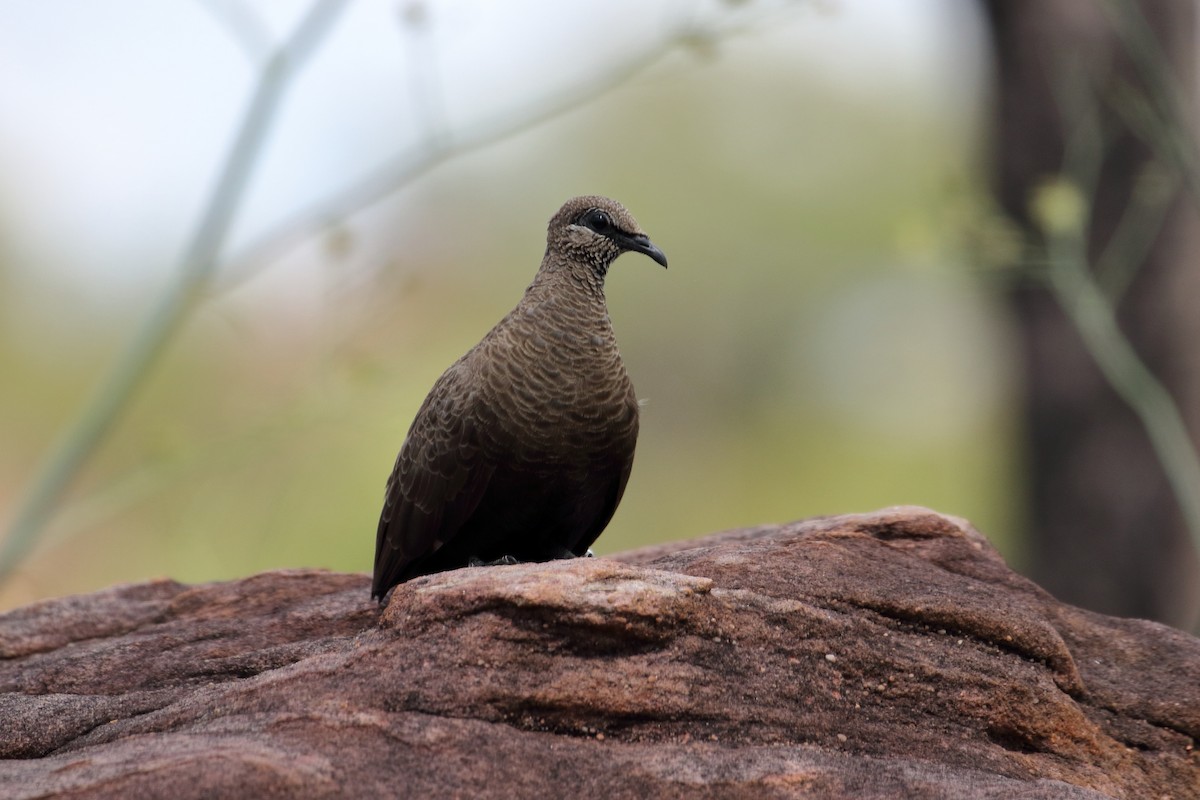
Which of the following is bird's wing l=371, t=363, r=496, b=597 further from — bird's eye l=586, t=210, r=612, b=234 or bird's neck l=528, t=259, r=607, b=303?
bird's eye l=586, t=210, r=612, b=234

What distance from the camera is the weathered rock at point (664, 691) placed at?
3518 mm

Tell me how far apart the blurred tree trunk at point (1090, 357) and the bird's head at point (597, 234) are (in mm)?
4061

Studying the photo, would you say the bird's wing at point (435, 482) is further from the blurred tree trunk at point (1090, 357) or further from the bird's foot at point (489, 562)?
the blurred tree trunk at point (1090, 357)

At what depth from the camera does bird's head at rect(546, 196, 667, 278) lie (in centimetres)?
566

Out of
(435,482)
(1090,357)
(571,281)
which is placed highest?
(1090,357)

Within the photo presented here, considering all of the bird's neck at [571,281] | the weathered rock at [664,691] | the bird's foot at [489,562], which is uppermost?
the bird's neck at [571,281]

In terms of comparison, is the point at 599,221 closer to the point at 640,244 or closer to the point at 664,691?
the point at 640,244

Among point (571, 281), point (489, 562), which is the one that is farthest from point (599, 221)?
point (489, 562)

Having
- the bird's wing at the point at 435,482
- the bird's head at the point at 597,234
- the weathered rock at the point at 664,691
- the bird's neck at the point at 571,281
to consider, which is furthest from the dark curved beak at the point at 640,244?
the weathered rock at the point at 664,691

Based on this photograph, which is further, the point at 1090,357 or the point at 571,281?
the point at 1090,357

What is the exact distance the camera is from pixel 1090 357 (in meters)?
8.99

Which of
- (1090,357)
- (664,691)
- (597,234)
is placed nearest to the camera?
(664,691)

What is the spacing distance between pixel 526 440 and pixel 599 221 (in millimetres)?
1181

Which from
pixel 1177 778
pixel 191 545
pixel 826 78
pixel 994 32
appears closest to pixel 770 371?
pixel 826 78
